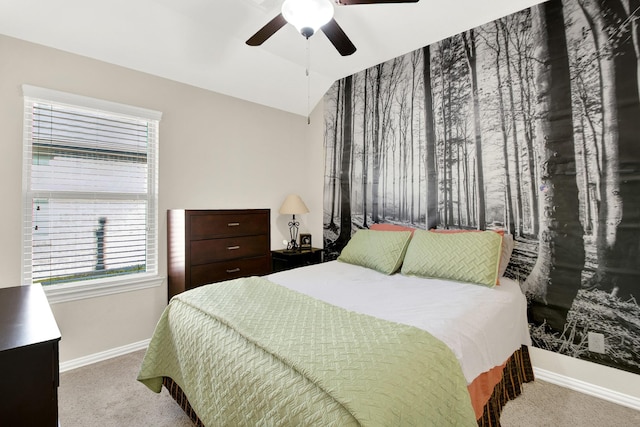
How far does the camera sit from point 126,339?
8.66ft

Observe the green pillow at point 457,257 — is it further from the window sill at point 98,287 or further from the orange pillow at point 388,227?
the window sill at point 98,287

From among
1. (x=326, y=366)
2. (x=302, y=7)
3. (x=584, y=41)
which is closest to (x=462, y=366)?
(x=326, y=366)

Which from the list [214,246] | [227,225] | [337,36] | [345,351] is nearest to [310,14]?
[337,36]

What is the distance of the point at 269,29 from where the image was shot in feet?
6.37

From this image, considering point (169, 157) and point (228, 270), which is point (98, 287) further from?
point (169, 157)

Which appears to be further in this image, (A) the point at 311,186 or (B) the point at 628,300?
(A) the point at 311,186

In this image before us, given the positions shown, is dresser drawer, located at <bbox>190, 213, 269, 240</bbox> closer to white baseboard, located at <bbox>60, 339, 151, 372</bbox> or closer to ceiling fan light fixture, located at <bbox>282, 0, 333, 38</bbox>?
white baseboard, located at <bbox>60, 339, 151, 372</bbox>

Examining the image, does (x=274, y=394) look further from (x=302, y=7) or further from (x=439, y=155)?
(x=439, y=155)

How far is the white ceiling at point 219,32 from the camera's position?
218cm

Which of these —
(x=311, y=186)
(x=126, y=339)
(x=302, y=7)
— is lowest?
(x=126, y=339)

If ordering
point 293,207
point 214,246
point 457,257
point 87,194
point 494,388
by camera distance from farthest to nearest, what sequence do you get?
point 293,207, point 214,246, point 87,194, point 457,257, point 494,388

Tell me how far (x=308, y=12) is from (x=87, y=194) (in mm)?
2138

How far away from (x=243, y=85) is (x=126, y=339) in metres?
2.56

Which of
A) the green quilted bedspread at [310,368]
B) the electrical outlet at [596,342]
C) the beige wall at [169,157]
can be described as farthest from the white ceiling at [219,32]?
the electrical outlet at [596,342]
